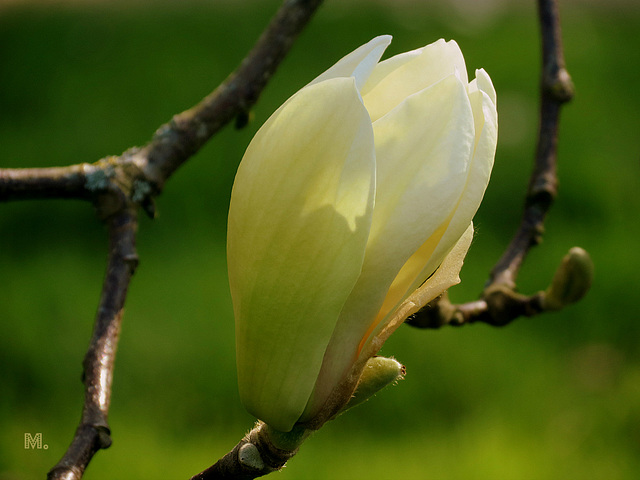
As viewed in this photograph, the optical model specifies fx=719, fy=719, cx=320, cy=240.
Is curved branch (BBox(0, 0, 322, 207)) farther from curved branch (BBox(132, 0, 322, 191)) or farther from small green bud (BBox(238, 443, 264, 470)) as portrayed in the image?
small green bud (BBox(238, 443, 264, 470))

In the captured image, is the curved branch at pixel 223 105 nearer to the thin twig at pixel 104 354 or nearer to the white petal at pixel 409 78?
the thin twig at pixel 104 354

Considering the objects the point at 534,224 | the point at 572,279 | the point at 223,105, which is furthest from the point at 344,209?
the point at 534,224

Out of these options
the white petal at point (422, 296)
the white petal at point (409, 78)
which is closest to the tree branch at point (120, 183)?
the white petal at point (422, 296)

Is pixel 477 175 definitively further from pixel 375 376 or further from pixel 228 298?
pixel 228 298

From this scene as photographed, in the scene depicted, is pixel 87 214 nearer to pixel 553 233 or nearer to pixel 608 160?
pixel 553 233

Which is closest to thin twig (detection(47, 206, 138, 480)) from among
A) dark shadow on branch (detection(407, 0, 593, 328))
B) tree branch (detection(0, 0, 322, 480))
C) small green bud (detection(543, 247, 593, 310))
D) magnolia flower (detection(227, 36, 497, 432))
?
tree branch (detection(0, 0, 322, 480))

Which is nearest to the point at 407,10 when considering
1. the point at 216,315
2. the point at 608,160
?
the point at 608,160
